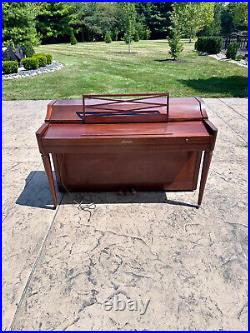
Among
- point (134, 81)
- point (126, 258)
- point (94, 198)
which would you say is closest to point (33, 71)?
point (134, 81)

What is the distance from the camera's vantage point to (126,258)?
8.14 ft

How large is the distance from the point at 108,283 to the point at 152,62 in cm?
1414

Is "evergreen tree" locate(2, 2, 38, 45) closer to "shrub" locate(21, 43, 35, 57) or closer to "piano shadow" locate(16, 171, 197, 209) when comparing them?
"shrub" locate(21, 43, 35, 57)

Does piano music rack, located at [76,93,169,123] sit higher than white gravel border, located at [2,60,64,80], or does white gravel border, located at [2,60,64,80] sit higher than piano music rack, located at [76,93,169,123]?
piano music rack, located at [76,93,169,123]

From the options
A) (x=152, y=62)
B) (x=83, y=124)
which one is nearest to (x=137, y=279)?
(x=83, y=124)

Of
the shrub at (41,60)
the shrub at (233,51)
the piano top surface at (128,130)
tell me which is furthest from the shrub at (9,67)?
the shrub at (233,51)

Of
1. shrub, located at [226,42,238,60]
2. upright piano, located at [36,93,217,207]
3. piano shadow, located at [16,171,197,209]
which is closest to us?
upright piano, located at [36,93,217,207]

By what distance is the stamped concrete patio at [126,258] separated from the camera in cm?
203

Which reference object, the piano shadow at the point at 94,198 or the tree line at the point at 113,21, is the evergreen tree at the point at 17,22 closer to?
the piano shadow at the point at 94,198

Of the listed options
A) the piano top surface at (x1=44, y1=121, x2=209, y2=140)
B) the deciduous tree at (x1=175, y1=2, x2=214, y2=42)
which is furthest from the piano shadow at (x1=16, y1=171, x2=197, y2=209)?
the deciduous tree at (x1=175, y1=2, x2=214, y2=42)

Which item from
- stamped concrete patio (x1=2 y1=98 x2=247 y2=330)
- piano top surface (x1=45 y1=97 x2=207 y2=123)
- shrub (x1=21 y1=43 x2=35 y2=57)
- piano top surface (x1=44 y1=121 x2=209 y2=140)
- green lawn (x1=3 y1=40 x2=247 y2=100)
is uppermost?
piano top surface (x1=45 y1=97 x2=207 y2=123)

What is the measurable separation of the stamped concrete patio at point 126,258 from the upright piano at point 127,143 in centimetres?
22

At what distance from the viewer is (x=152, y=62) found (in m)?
14.7

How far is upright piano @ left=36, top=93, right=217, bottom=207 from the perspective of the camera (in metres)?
2.54
